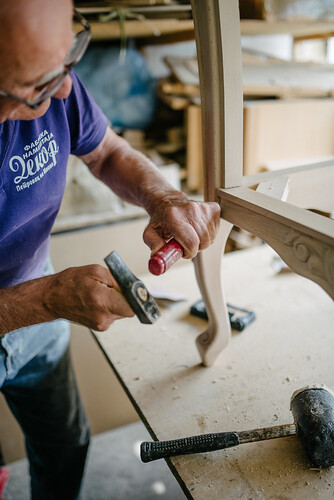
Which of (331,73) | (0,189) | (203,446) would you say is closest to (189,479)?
(203,446)

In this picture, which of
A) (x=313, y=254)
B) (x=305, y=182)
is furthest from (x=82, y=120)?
(x=313, y=254)

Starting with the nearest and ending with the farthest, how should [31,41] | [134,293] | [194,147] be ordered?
[31,41]
[134,293]
[194,147]

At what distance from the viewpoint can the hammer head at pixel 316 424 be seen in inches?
25.3

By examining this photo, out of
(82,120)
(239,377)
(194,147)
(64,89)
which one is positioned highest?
(64,89)

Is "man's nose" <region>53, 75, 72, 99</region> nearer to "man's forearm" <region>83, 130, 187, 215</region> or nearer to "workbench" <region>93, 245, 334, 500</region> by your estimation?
"man's forearm" <region>83, 130, 187, 215</region>

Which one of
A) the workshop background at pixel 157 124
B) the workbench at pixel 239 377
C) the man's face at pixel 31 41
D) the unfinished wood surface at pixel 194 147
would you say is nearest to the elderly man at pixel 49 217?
the man's face at pixel 31 41

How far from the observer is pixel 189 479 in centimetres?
65

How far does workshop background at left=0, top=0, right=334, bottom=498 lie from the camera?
5.78ft

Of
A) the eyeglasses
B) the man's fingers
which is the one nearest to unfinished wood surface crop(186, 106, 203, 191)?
the man's fingers

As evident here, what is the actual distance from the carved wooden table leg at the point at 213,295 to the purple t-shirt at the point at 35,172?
1.21 ft

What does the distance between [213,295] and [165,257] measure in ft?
0.81

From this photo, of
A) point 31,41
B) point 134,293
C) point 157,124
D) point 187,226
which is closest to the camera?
point 31,41

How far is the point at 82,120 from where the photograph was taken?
0.98m

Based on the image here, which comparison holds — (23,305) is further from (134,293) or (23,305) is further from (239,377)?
(239,377)
